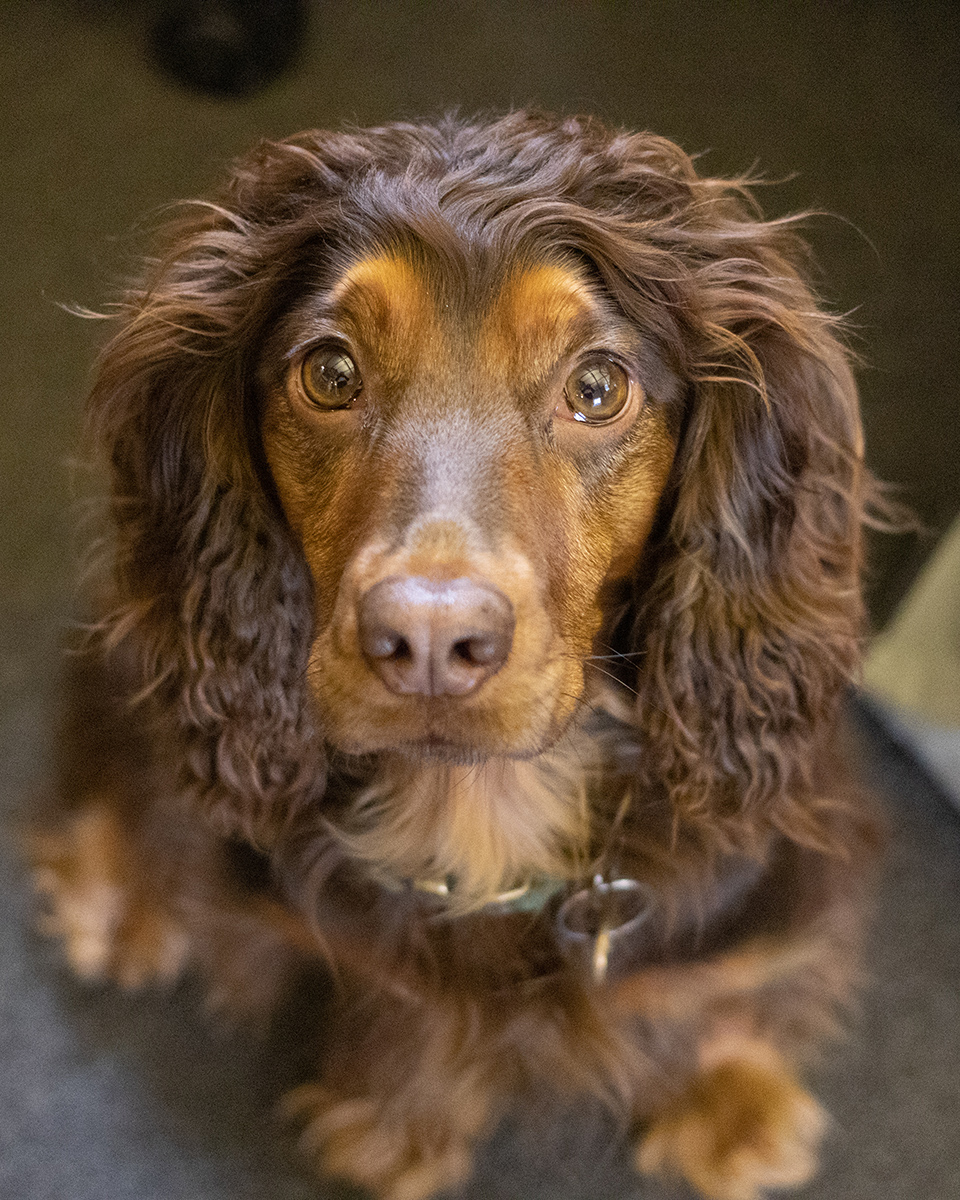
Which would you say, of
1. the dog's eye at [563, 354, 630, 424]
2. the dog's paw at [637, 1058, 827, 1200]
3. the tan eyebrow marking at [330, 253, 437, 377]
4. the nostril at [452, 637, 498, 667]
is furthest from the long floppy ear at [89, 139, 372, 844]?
the dog's paw at [637, 1058, 827, 1200]

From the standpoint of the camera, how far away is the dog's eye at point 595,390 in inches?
52.7

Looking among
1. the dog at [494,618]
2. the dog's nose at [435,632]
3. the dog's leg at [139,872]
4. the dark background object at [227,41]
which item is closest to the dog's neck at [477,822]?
the dog at [494,618]

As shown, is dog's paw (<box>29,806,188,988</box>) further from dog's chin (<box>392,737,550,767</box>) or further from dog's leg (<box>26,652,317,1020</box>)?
dog's chin (<box>392,737,550,767</box>)

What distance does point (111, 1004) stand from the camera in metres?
2.43

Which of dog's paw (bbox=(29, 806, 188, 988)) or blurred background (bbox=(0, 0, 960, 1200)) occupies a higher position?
blurred background (bbox=(0, 0, 960, 1200))

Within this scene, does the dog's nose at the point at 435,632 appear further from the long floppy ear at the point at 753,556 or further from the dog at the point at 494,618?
the long floppy ear at the point at 753,556

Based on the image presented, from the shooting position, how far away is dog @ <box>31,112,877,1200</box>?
51.0 inches

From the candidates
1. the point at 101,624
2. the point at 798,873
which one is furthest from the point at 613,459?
the point at 798,873

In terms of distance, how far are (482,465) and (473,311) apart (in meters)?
0.19

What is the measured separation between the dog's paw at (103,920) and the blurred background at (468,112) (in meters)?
0.07

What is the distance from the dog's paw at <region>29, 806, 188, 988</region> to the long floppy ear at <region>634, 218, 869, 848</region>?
1.38 meters

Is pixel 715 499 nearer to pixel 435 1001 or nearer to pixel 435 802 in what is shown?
pixel 435 802

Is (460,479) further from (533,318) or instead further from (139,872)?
(139,872)

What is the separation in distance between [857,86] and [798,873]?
4.49 feet
